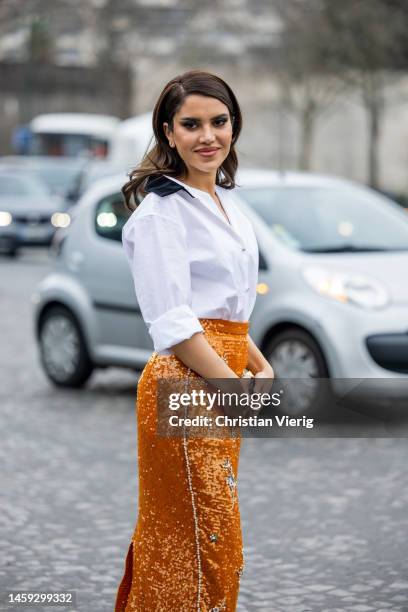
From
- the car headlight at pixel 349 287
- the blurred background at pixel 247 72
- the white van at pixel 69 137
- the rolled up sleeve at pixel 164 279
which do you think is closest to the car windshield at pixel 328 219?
the car headlight at pixel 349 287

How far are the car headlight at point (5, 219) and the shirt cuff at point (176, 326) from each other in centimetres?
2425

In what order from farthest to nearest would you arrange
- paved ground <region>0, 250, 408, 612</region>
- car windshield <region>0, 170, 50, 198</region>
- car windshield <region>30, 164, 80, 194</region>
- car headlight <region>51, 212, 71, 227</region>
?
car windshield <region>30, 164, 80, 194</region>
car windshield <region>0, 170, 50, 198</region>
car headlight <region>51, 212, 71, 227</region>
paved ground <region>0, 250, 408, 612</region>

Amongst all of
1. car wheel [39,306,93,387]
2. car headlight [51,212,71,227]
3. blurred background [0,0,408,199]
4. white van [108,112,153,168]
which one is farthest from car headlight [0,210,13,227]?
car wheel [39,306,93,387]

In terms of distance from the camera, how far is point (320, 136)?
187 ft

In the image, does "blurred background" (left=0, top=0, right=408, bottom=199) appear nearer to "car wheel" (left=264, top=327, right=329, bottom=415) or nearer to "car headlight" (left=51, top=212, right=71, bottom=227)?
"car headlight" (left=51, top=212, right=71, bottom=227)

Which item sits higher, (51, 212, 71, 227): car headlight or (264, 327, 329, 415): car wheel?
(51, 212, 71, 227): car headlight

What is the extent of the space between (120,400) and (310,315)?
187cm

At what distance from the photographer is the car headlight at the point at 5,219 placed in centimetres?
2736

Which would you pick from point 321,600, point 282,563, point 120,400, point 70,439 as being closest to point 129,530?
point 282,563

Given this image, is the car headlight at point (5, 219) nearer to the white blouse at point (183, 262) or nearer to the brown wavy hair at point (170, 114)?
the brown wavy hair at point (170, 114)

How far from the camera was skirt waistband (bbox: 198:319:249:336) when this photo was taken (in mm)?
3512

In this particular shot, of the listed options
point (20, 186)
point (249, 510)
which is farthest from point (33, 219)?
point (249, 510)

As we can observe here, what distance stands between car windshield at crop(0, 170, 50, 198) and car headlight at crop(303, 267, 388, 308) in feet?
65.7

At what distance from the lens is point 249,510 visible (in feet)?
22.1
